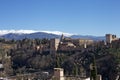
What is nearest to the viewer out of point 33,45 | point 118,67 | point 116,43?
point 118,67

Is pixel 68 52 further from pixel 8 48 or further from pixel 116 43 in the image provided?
pixel 8 48

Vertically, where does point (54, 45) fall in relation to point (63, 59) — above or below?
above

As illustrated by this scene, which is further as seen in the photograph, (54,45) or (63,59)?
(54,45)

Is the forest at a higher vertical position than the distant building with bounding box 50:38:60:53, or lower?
lower

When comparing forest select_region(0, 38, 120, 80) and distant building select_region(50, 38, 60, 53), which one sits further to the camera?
distant building select_region(50, 38, 60, 53)

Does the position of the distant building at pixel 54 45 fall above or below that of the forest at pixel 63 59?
above

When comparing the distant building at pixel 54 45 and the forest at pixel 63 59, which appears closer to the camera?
the forest at pixel 63 59

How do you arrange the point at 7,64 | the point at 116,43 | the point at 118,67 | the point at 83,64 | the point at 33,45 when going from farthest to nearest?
1. the point at 33,45
2. the point at 7,64
3. the point at 116,43
4. the point at 83,64
5. the point at 118,67

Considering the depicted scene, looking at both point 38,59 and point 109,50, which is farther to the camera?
point 38,59

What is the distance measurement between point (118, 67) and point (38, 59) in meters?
18.1

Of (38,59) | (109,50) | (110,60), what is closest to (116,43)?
(109,50)

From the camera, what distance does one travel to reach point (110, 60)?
48656 millimetres

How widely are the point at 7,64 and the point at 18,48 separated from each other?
12045 millimetres

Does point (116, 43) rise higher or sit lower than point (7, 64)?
higher
